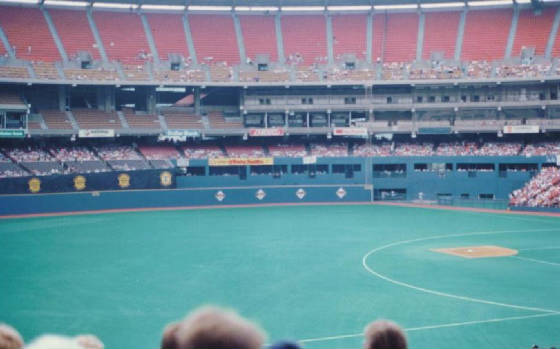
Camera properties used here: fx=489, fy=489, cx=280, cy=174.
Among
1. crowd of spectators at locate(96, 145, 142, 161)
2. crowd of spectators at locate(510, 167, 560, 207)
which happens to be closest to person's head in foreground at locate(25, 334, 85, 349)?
crowd of spectators at locate(510, 167, 560, 207)

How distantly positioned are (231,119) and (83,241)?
31302mm

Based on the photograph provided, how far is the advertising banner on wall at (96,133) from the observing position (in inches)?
1977

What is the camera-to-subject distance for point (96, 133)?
5066 cm

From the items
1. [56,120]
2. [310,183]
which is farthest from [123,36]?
[310,183]

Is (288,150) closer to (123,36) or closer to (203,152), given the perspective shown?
(203,152)

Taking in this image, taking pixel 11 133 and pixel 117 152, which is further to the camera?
pixel 117 152

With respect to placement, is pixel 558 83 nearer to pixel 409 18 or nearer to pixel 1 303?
pixel 409 18

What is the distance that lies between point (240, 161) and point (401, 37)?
89.0 feet

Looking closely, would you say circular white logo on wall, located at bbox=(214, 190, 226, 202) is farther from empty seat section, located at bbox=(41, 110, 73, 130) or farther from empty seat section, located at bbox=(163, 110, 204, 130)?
empty seat section, located at bbox=(41, 110, 73, 130)

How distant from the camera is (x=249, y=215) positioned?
41344mm

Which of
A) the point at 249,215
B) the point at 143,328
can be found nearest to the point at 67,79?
the point at 249,215

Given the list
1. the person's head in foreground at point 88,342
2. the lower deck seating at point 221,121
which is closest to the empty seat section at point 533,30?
the lower deck seating at point 221,121

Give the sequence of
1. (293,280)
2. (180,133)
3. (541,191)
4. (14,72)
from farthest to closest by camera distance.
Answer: (180,133) → (14,72) → (541,191) → (293,280)

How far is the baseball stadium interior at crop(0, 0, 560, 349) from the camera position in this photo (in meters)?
37.0
